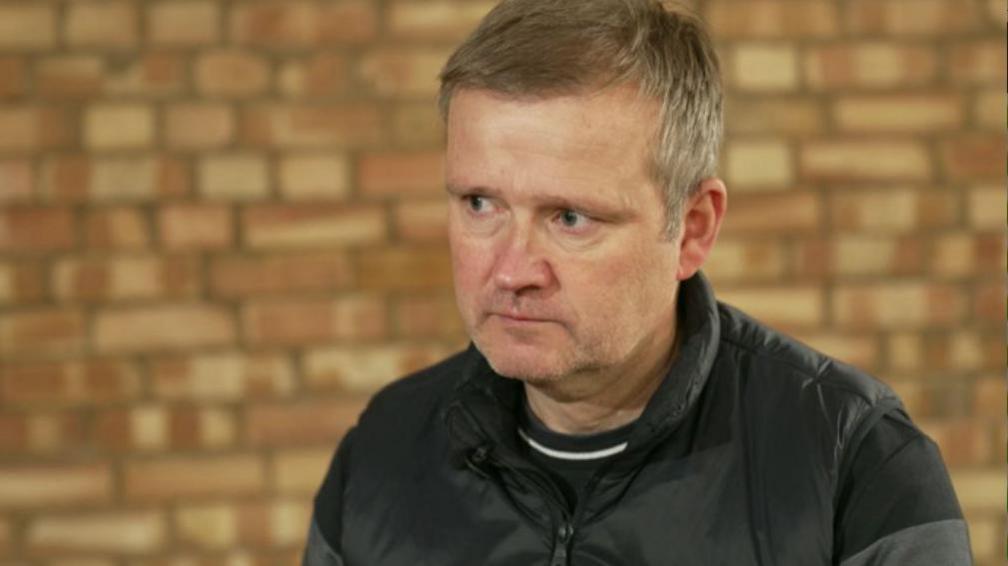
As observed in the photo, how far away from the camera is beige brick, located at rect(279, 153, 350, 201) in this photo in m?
3.21

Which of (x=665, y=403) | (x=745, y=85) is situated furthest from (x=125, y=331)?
(x=665, y=403)

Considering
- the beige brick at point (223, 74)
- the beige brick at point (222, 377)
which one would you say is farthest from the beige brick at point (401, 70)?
the beige brick at point (222, 377)

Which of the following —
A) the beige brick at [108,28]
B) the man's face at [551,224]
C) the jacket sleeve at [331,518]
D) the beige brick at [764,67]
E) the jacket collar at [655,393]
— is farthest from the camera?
the beige brick at [764,67]

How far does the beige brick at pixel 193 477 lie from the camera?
10.6ft

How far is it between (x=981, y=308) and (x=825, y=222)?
15.7 inches

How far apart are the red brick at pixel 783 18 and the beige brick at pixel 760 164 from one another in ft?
0.77

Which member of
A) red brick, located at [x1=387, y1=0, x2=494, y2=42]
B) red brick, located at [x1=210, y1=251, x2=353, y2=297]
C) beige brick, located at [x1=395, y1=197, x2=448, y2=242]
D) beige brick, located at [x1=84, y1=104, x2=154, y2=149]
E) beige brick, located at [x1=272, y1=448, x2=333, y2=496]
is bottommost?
beige brick, located at [x1=272, y1=448, x2=333, y2=496]

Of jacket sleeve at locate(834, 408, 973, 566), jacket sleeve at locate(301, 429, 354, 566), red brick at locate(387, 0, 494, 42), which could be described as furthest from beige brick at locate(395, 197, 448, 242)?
jacket sleeve at locate(834, 408, 973, 566)

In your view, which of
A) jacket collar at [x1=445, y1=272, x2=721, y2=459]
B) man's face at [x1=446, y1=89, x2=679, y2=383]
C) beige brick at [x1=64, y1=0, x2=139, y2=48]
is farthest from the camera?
beige brick at [x1=64, y1=0, x2=139, y2=48]

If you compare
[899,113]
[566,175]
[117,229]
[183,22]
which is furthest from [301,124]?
[566,175]

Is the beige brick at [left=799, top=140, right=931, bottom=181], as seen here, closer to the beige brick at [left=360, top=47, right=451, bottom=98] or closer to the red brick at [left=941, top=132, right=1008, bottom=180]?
the red brick at [left=941, top=132, right=1008, bottom=180]

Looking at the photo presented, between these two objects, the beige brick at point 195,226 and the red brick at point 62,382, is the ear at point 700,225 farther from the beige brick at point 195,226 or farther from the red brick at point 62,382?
the red brick at point 62,382

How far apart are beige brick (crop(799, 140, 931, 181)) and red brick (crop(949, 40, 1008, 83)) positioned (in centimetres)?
21

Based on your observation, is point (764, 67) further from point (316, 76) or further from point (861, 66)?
point (316, 76)
